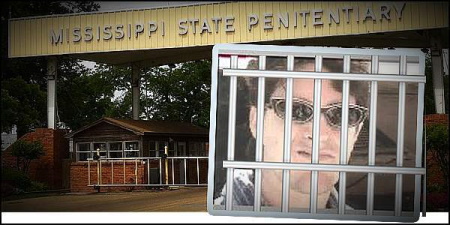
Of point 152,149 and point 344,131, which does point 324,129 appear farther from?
point 152,149

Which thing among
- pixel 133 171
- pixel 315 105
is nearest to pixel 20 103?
pixel 133 171

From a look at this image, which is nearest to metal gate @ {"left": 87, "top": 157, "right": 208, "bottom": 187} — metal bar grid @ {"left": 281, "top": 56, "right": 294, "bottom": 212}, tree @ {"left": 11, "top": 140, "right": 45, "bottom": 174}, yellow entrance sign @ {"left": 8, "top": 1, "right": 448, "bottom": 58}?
tree @ {"left": 11, "top": 140, "right": 45, "bottom": 174}

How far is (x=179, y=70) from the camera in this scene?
2928cm

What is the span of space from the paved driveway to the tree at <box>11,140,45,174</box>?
132 inches

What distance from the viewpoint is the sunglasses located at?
9.67 meters

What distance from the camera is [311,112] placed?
9672 millimetres

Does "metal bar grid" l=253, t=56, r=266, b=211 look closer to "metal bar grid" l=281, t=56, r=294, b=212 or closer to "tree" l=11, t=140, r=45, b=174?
"metal bar grid" l=281, t=56, r=294, b=212

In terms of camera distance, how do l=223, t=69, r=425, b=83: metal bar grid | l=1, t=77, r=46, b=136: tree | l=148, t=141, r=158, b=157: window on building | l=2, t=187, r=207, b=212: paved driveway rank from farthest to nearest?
l=148, t=141, r=158, b=157: window on building → l=1, t=77, r=46, b=136: tree → l=2, t=187, r=207, b=212: paved driveway → l=223, t=69, r=425, b=83: metal bar grid

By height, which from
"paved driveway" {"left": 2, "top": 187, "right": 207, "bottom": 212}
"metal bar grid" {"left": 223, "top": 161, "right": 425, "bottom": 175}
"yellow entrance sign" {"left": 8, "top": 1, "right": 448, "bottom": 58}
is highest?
"yellow entrance sign" {"left": 8, "top": 1, "right": 448, "bottom": 58}

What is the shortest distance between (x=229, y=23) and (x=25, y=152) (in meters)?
5.90

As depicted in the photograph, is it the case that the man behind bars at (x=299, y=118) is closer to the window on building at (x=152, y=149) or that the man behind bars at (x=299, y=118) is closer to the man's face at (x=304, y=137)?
the man's face at (x=304, y=137)

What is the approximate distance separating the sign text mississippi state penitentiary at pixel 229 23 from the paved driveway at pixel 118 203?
3754 millimetres

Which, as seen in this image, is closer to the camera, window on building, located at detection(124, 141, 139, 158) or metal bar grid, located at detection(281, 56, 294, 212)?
metal bar grid, located at detection(281, 56, 294, 212)

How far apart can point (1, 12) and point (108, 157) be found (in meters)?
5.08
